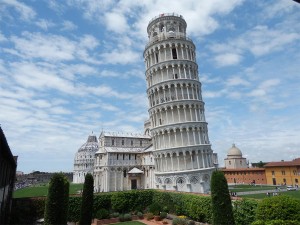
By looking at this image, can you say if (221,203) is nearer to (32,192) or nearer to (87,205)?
(87,205)

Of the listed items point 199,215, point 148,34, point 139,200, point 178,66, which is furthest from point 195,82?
point 199,215

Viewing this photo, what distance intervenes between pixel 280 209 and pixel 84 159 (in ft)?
447

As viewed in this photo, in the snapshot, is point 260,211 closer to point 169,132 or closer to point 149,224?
point 149,224

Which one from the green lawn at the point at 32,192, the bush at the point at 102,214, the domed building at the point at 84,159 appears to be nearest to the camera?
the bush at the point at 102,214

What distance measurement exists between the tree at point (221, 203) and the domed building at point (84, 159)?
12717 centimetres

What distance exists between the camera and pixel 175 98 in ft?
163

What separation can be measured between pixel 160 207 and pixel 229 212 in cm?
1666

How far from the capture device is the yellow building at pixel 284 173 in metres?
74.9

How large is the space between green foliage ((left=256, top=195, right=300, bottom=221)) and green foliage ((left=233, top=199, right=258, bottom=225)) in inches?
218

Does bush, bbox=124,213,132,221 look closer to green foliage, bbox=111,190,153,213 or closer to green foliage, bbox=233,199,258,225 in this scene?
green foliage, bbox=111,190,153,213

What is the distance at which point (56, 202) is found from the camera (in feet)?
63.6

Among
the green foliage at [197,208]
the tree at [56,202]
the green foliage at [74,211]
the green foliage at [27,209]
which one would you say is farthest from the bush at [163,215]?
the tree at [56,202]

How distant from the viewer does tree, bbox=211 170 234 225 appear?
1911 centimetres

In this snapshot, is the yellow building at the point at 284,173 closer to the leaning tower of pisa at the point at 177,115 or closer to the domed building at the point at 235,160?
the domed building at the point at 235,160
